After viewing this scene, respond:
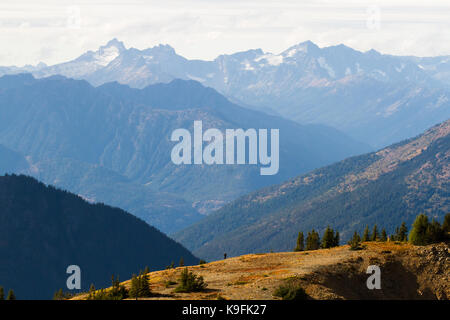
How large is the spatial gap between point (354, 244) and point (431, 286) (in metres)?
18.6

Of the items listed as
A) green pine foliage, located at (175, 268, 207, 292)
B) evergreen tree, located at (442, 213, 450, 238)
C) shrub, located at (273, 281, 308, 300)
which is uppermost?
evergreen tree, located at (442, 213, 450, 238)

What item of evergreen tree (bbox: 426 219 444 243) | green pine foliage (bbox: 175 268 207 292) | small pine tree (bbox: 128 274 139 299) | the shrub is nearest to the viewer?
the shrub

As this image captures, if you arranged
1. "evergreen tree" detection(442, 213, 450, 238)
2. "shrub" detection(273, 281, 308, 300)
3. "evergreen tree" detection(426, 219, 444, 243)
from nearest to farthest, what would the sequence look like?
1. "shrub" detection(273, 281, 308, 300)
2. "evergreen tree" detection(426, 219, 444, 243)
3. "evergreen tree" detection(442, 213, 450, 238)

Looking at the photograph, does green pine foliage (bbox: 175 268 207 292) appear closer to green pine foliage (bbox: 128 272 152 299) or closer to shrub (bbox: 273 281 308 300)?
green pine foliage (bbox: 128 272 152 299)

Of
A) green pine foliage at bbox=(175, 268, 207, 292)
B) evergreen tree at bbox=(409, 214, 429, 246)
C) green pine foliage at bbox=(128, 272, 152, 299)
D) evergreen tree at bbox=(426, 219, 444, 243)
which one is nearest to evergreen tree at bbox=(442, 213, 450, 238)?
evergreen tree at bbox=(426, 219, 444, 243)

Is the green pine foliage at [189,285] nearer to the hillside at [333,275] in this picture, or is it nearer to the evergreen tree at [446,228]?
the hillside at [333,275]

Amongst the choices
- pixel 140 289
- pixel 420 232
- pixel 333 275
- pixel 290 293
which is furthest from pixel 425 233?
pixel 140 289

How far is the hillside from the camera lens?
3105 inches

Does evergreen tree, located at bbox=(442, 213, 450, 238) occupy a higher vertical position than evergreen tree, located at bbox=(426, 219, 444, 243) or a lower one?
higher

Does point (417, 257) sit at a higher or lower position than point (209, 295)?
higher
